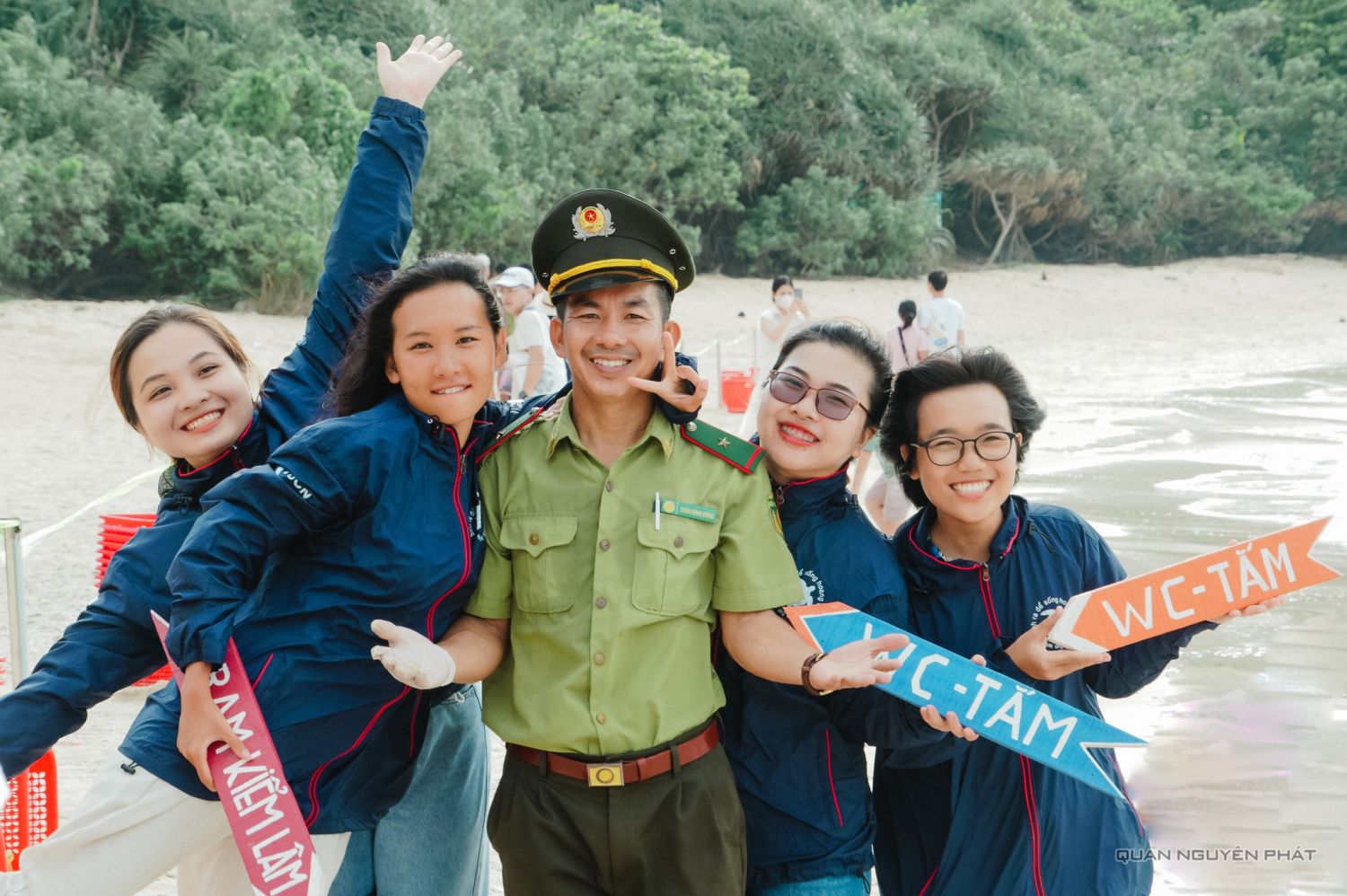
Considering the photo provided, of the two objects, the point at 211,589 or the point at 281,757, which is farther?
the point at 281,757

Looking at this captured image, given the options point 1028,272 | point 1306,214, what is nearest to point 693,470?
point 1028,272

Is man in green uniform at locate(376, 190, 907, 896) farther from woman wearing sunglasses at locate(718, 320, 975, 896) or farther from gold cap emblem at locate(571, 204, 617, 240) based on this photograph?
woman wearing sunglasses at locate(718, 320, 975, 896)

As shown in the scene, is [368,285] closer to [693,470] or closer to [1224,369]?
[693,470]

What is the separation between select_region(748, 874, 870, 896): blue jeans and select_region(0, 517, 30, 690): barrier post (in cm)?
275

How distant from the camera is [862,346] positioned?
290cm

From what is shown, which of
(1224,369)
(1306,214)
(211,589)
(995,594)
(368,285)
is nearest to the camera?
(211,589)

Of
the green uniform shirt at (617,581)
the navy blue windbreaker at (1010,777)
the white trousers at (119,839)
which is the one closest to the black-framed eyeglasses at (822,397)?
Result: the green uniform shirt at (617,581)

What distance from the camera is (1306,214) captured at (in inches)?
1687

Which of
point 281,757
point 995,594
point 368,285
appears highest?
point 368,285

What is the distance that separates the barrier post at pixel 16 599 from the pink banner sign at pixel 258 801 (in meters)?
2.02

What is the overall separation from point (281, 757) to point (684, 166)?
27.8 m

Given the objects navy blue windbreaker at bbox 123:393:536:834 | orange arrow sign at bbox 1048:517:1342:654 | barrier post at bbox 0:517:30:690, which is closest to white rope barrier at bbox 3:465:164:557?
barrier post at bbox 0:517:30:690

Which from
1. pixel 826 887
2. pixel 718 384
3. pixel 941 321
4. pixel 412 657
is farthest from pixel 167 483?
pixel 718 384

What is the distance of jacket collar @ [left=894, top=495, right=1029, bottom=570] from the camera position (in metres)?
2.79
